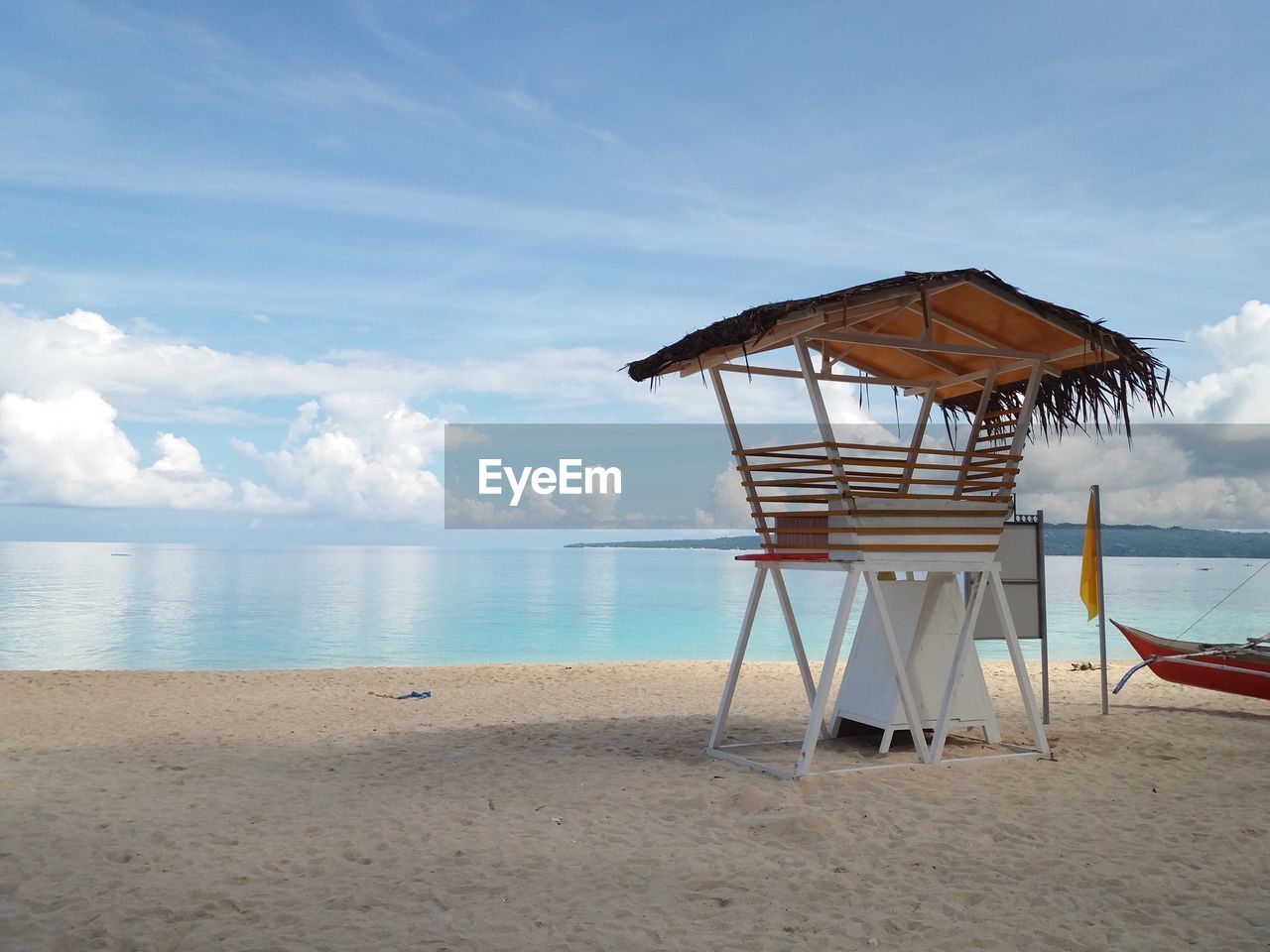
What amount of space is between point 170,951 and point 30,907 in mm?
936

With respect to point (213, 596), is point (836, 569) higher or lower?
higher

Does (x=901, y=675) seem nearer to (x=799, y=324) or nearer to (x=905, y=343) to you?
(x=905, y=343)

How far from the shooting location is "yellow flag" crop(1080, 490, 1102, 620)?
31.9 feet

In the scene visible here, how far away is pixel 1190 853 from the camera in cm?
513

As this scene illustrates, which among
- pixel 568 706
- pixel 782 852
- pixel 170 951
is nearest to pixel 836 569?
pixel 782 852

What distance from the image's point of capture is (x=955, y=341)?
795cm

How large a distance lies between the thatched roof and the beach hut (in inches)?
0.5

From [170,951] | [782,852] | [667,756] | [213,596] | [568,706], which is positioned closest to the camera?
[170,951]

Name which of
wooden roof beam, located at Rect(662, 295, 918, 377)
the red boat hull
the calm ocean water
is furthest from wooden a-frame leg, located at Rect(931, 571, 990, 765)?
the calm ocean water

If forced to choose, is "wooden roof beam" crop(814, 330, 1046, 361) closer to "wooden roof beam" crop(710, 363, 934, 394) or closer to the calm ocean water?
"wooden roof beam" crop(710, 363, 934, 394)

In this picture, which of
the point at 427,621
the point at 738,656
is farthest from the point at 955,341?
the point at 427,621

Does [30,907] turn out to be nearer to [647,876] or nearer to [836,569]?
[647,876]

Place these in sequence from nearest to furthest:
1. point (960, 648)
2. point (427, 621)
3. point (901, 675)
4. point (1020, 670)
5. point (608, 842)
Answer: point (608, 842)
point (901, 675)
point (960, 648)
point (1020, 670)
point (427, 621)

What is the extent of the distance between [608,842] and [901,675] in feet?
7.99
